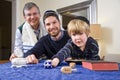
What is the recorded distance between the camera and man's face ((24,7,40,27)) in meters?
1.79

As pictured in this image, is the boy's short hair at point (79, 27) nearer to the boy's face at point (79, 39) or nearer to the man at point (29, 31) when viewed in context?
the boy's face at point (79, 39)

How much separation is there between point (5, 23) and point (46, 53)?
5.34 meters

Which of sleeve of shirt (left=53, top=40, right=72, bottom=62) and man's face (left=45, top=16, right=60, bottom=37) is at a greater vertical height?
man's face (left=45, top=16, right=60, bottom=37)

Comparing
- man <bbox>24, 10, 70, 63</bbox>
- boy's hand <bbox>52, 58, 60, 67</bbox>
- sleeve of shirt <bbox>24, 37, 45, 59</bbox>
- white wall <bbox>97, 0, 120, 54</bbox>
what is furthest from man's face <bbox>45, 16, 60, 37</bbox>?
white wall <bbox>97, 0, 120, 54</bbox>

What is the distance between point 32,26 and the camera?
188 cm

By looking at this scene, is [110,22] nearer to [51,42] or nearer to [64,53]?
[51,42]

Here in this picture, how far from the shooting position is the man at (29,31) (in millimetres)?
1790

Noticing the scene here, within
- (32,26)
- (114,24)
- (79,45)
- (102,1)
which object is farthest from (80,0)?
(79,45)

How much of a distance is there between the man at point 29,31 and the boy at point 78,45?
648mm

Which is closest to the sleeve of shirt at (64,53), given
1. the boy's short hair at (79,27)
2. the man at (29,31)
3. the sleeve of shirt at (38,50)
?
the boy's short hair at (79,27)

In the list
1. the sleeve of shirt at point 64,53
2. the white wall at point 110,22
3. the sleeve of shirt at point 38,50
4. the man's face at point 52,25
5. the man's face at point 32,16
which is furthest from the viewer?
the white wall at point 110,22

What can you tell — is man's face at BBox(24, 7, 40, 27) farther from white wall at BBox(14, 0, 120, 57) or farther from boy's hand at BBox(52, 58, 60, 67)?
white wall at BBox(14, 0, 120, 57)

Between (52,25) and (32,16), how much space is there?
1.75 feet

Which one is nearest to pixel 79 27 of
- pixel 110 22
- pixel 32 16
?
pixel 32 16
